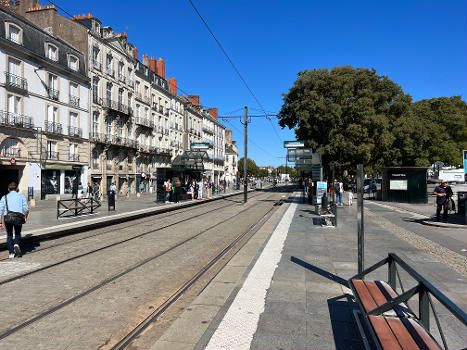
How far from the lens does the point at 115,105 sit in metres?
35.9

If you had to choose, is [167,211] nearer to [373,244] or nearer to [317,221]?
[317,221]

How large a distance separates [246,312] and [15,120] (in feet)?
83.4

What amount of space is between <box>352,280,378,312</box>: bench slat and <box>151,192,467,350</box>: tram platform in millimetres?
404

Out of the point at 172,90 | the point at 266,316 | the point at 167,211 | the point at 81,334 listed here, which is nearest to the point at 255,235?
the point at 266,316

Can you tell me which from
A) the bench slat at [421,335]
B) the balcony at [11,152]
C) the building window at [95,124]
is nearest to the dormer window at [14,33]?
the balcony at [11,152]

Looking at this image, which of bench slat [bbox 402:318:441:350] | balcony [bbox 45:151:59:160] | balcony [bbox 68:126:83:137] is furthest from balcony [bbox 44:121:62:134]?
bench slat [bbox 402:318:441:350]

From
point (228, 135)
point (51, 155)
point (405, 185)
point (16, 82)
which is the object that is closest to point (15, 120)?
point (16, 82)

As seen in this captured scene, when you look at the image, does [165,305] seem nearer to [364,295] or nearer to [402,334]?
A: [364,295]

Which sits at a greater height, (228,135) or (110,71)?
(228,135)

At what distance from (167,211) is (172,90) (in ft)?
131

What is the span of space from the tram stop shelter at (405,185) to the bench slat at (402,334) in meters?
21.4

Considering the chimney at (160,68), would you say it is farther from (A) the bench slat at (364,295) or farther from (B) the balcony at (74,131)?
(A) the bench slat at (364,295)

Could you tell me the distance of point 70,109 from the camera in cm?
2923

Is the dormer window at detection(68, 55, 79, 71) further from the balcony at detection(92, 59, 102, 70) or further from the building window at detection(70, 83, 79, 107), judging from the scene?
the balcony at detection(92, 59, 102, 70)
